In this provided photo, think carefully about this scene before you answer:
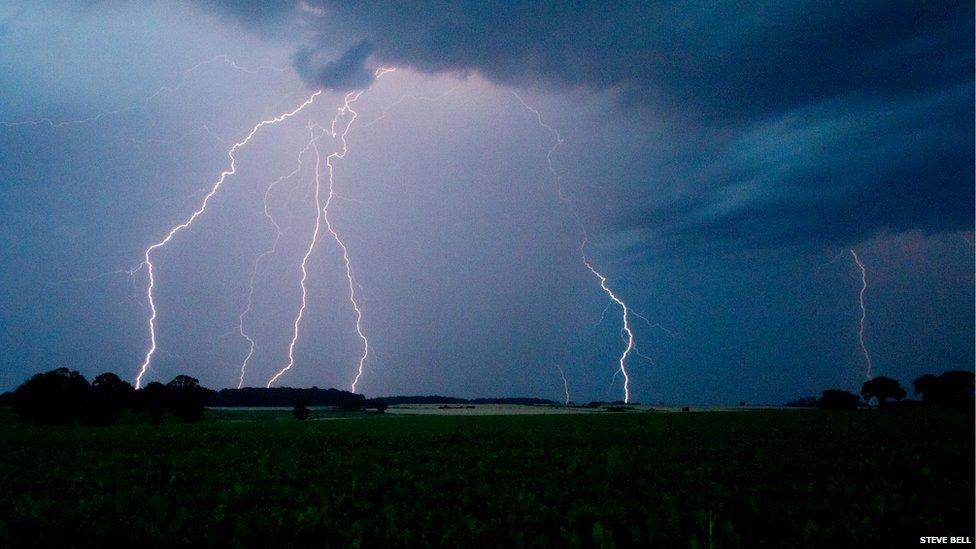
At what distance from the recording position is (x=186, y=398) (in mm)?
57250

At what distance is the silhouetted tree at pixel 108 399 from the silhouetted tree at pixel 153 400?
0.96 metres

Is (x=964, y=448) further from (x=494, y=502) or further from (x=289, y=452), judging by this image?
(x=289, y=452)

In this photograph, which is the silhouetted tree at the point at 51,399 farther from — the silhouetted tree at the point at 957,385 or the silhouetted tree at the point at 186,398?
the silhouetted tree at the point at 957,385

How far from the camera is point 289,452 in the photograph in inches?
587

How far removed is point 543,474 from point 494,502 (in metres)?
2.95

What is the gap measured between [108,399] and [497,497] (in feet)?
197

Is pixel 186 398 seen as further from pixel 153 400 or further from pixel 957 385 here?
pixel 957 385

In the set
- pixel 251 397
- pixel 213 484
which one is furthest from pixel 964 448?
pixel 251 397

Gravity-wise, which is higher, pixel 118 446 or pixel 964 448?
pixel 964 448

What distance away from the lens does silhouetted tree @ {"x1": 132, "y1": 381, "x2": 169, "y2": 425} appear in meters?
56.0

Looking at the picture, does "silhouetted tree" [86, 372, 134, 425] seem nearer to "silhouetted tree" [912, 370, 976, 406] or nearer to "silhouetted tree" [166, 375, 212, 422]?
"silhouetted tree" [166, 375, 212, 422]

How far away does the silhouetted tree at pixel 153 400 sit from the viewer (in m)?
56.0

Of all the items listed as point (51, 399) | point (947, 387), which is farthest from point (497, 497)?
point (947, 387)

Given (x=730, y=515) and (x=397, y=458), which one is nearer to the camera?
(x=730, y=515)
